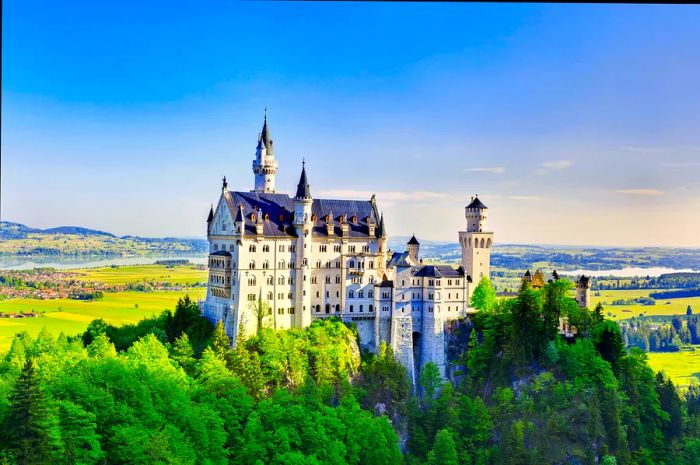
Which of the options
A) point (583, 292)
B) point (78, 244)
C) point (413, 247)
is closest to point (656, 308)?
point (583, 292)

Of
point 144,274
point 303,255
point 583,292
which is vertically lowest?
point 144,274

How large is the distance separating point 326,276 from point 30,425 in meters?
26.9

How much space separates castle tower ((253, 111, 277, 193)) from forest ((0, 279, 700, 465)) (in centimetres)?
1425

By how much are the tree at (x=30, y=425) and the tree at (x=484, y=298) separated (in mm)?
37145

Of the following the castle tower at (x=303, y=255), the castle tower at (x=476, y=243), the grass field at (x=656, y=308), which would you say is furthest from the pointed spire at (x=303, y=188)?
the grass field at (x=656, y=308)

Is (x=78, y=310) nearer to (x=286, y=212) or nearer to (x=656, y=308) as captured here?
(x=286, y=212)

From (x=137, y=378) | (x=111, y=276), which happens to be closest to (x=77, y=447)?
(x=137, y=378)

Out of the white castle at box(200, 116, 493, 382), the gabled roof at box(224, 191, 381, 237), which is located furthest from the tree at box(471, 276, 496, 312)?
the gabled roof at box(224, 191, 381, 237)

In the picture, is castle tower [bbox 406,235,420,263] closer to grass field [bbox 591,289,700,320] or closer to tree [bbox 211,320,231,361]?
tree [bbox 211,320,231,361]

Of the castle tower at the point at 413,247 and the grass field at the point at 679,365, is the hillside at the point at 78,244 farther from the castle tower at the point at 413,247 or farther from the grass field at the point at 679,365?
the grass field at the point at 679,365

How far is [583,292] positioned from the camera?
64.9 m

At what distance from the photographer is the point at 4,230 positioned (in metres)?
A: 109

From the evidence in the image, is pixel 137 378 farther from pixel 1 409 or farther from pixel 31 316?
pixel 31 316

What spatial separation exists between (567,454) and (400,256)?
19.5 meters
